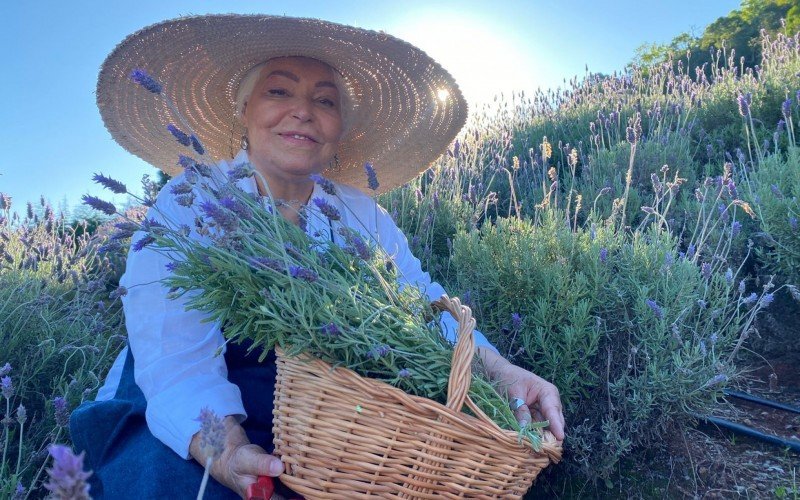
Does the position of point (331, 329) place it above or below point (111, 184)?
below

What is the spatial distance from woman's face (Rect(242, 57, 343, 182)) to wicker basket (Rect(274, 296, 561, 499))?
3.52 ft

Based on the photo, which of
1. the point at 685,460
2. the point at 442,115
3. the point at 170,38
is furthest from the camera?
the point at 442,115

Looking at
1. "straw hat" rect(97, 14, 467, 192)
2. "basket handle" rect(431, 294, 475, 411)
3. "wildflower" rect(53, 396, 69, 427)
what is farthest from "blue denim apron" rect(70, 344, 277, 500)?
"straw hat" rect(97, 14, 467, 192)

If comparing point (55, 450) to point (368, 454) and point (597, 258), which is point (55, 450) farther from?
point (597, 258)

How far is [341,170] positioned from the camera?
288 cm

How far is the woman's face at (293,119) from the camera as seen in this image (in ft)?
7.42

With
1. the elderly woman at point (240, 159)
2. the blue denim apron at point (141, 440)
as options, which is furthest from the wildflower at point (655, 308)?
the blue denim apron at point (141, 440)

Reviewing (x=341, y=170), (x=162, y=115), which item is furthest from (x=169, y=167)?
(x=341, y=170)

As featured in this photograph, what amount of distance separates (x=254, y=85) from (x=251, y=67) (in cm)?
9

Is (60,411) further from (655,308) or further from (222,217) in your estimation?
(655,308)

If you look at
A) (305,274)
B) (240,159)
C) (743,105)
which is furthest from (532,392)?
(743,105)

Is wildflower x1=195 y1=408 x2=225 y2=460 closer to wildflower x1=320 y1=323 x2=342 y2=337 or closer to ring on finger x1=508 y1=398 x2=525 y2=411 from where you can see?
wildflower x1=320 y1=323 x2=342 y2=337

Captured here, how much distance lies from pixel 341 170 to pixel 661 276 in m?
1.40

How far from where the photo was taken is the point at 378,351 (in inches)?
49.3
